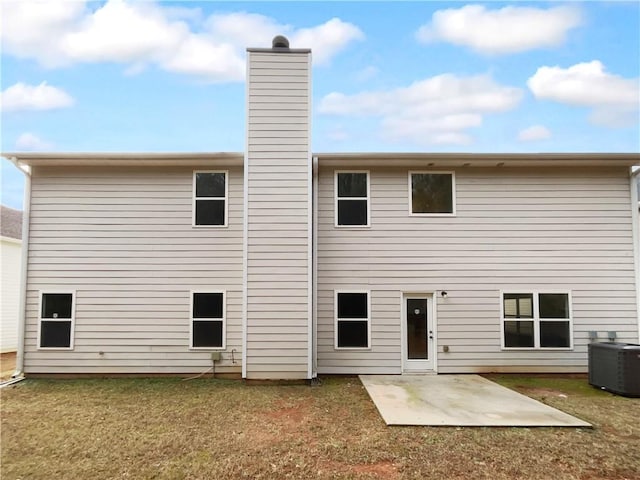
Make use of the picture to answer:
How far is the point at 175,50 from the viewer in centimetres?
1234

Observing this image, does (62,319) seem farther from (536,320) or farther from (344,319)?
(536,320)

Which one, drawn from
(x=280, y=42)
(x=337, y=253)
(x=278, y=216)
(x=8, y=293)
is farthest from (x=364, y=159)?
(x=8, y=293)

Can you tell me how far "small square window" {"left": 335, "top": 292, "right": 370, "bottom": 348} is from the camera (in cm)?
807

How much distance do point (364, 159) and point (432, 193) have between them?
1729mm

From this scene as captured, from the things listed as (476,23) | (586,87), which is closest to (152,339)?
(476,23)

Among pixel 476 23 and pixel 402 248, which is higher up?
pixel 476 23

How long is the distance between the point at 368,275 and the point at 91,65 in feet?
37.7

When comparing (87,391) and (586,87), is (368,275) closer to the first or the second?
(87,391)

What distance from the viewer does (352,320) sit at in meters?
8.12

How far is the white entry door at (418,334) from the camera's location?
8117 millimetres

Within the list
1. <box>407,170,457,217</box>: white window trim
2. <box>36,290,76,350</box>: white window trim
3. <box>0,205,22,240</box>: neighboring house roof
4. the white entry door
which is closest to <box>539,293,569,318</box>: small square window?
the white entry door

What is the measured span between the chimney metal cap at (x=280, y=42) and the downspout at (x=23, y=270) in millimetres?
5845

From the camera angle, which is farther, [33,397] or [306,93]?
[306,93]

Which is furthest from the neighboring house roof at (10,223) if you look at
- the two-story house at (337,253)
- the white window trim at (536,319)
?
the white window trim at (536,319)
